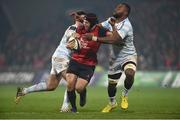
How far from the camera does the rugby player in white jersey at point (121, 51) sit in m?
16.3

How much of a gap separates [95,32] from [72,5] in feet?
76.2

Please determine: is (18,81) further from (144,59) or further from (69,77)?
(69,77)

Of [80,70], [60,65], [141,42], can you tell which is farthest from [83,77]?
[141,42]

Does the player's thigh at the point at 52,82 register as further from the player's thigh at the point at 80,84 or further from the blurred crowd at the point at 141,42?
the blurred crowd at the point at 141,42

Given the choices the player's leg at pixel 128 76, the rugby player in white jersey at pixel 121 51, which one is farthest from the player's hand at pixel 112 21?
the player's leg at pixel 128 76

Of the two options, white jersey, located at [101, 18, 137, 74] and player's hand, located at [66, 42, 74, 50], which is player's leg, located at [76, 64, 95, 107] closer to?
player's hand, located at [66, 42, 74, 50]

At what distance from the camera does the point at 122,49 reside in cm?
1684

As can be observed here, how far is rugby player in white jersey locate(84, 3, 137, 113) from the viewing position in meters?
16.3

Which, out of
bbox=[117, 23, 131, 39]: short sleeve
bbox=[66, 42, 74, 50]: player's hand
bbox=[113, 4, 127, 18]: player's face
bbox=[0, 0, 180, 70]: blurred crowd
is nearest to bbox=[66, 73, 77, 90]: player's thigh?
bbox=[66, 42, 74, 50]: player's hand

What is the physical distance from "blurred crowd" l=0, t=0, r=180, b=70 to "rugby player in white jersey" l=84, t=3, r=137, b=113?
16.2 m

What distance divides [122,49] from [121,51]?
0.06 meters

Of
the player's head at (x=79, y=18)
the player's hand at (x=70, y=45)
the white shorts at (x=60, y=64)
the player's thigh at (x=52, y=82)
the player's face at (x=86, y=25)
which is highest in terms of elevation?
the player's head at (x=79, y=18)

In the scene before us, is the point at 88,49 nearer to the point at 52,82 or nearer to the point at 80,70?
the point at 80,70

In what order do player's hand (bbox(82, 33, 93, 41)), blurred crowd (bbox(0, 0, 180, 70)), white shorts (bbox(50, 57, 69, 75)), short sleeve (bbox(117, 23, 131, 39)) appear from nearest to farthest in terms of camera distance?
1. player's hand (bbox(82, 33, 93, 41))
2. short sleeve (bbox(117, 23, 131, 39))
3. white shorts (bbox(50, 57, 69, 75))
4. blurred crowd (bbox(0, 0, 180, 70))
